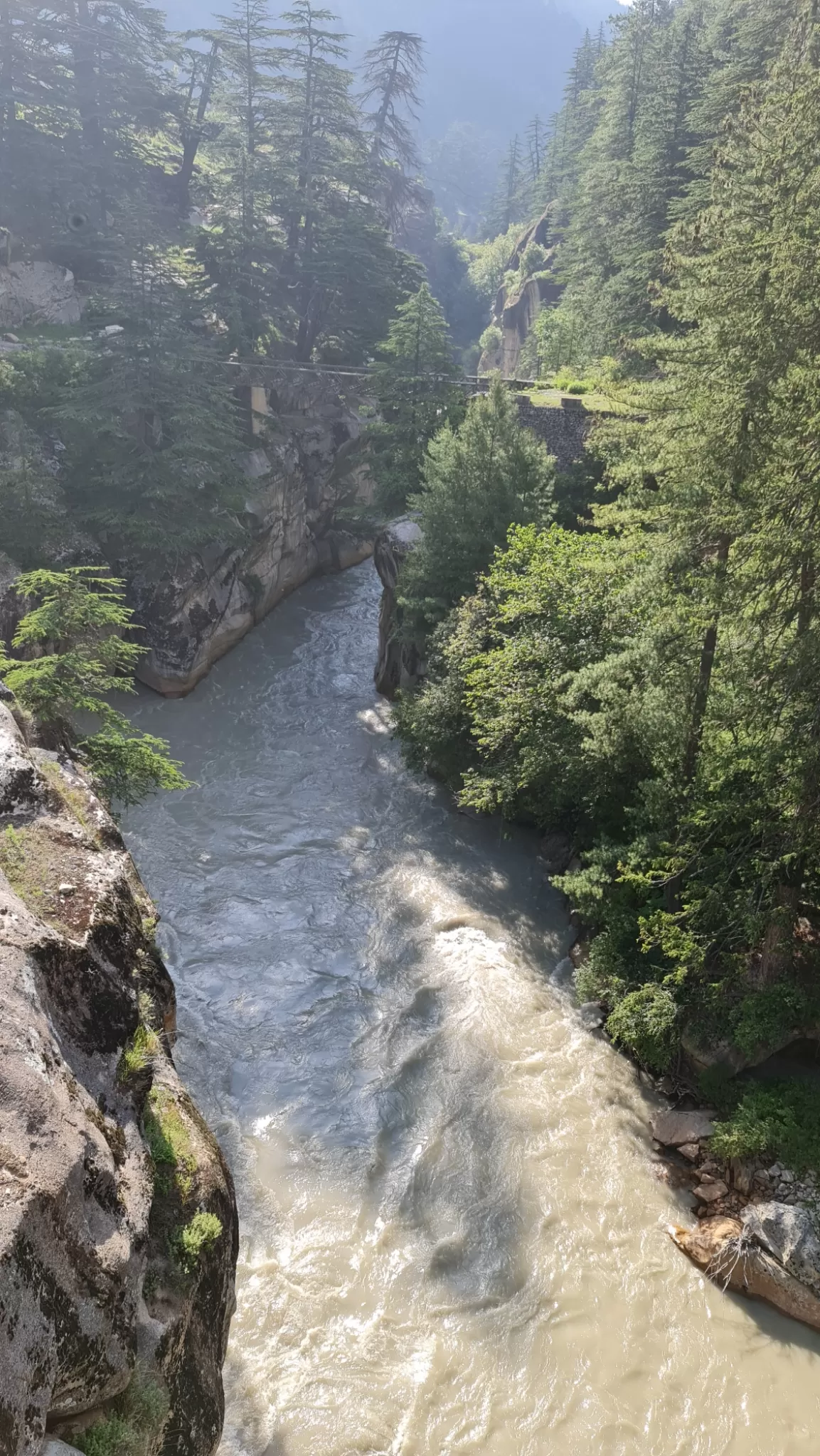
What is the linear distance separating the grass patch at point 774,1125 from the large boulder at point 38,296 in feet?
108

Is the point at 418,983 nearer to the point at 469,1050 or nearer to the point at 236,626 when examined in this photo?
the point at 469,1050

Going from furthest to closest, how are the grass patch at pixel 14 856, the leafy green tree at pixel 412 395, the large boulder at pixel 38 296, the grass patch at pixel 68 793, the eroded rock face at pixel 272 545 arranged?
the large boulder at pixel 38 296, the leafy green tree at pixel 412 395, the eroded rock face at pixel 272 545, the grass patch at pixel 68 793, the grass patch at pixel 14 856

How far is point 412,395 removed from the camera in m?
27.8

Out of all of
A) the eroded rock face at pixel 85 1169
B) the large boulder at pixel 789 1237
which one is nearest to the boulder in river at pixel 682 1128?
the large boulder at pixel 789 1237

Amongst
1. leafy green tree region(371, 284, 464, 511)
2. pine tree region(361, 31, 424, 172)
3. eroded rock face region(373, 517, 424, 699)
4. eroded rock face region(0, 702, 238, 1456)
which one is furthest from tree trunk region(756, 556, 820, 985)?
pine tree region(361, 31, 424, 172)

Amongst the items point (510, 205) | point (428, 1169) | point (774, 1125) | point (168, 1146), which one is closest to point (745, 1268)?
point (774, 1125)

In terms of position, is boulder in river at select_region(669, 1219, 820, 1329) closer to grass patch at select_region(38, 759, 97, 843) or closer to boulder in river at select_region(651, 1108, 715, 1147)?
boulder in river at select_region(651, 1108, 715, 1147)

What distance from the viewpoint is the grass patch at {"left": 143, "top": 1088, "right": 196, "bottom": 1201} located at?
6.65m

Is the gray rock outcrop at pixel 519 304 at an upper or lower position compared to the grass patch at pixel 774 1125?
upper

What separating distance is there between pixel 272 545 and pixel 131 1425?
2675cm

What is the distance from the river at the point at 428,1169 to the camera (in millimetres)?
8281

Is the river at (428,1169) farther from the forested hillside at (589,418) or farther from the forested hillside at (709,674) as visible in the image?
the forested hillside at (589,418)

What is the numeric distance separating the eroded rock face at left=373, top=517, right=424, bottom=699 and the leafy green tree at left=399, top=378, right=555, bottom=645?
1312mm

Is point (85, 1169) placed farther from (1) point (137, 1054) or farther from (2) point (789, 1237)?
(2) point (789, 1237)
